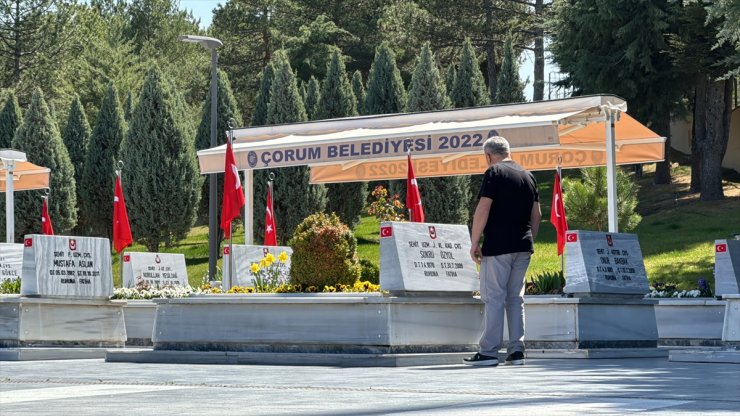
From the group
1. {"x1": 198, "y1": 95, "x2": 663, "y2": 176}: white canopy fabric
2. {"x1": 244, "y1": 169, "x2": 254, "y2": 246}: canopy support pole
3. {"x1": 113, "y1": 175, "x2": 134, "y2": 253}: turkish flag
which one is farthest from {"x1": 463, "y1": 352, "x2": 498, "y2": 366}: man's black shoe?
{"x1": 113, "y1": 175, "x2": 134, "y2": 253}: turkish flag

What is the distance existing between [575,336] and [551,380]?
4.08m

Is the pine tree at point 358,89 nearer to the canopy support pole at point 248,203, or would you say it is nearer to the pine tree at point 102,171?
the pine tree at point 102,171

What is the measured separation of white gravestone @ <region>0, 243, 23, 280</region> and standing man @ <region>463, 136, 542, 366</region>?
36.8 ft

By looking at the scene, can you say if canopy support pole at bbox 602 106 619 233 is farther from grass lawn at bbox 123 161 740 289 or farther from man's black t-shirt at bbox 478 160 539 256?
grass lawn at bbox 123 161 740 289

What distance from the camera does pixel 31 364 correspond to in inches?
547

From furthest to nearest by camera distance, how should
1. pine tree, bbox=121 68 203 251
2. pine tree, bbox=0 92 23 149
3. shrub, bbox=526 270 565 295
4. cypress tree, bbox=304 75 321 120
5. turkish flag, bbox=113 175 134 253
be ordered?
pine tree, bbox=0 92 23 149 < cypress tree, bbox=304 75 321 120 < pine tree, bbox=121 68 203 251 < turkish flag, bbox=113 175 134 253 < shrub, bbox=526 270 565 295

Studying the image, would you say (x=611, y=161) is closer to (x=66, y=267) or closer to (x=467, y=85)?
(x=66, y=267)

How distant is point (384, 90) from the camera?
159 ft

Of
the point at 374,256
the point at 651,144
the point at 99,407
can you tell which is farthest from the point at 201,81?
the point at 99,407

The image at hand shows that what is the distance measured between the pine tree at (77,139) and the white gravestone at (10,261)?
29.0 metres

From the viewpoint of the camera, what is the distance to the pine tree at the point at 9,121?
167ft

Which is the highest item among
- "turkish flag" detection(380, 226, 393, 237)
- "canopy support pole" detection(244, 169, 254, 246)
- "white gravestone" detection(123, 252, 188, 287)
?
"canopy support pole" detection(244, 169, 254, 246)

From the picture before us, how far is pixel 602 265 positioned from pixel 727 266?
9.76 ft

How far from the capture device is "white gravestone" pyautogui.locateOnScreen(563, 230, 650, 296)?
13648mm
